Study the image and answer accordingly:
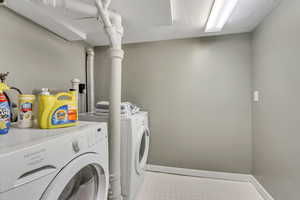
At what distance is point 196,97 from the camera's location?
2.03 meters

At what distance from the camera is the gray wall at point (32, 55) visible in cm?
122

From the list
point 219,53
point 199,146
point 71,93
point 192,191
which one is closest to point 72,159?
point 71,93

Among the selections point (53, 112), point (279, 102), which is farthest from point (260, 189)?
point (53, 112)

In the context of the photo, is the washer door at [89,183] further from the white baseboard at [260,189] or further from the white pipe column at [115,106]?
the white baseboard at [260,189]

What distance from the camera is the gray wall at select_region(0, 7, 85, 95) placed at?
1.22 meters

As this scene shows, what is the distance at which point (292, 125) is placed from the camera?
1.15 metres

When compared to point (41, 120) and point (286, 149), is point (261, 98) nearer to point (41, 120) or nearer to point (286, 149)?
point (286, 149)

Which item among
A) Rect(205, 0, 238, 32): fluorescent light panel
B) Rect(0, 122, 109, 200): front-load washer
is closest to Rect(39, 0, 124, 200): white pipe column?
Rect(0, 122, 109, 200): front-load washer

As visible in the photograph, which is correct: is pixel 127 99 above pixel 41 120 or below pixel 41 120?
above

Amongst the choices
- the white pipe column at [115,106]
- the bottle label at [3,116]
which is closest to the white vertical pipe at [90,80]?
the white pipe column at [115,106]

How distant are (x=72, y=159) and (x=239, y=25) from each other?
2.11 m

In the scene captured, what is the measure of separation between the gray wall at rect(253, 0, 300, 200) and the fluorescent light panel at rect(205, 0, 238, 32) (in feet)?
1.39

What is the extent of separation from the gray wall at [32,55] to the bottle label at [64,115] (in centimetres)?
84

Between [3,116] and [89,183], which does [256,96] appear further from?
[3,116]
